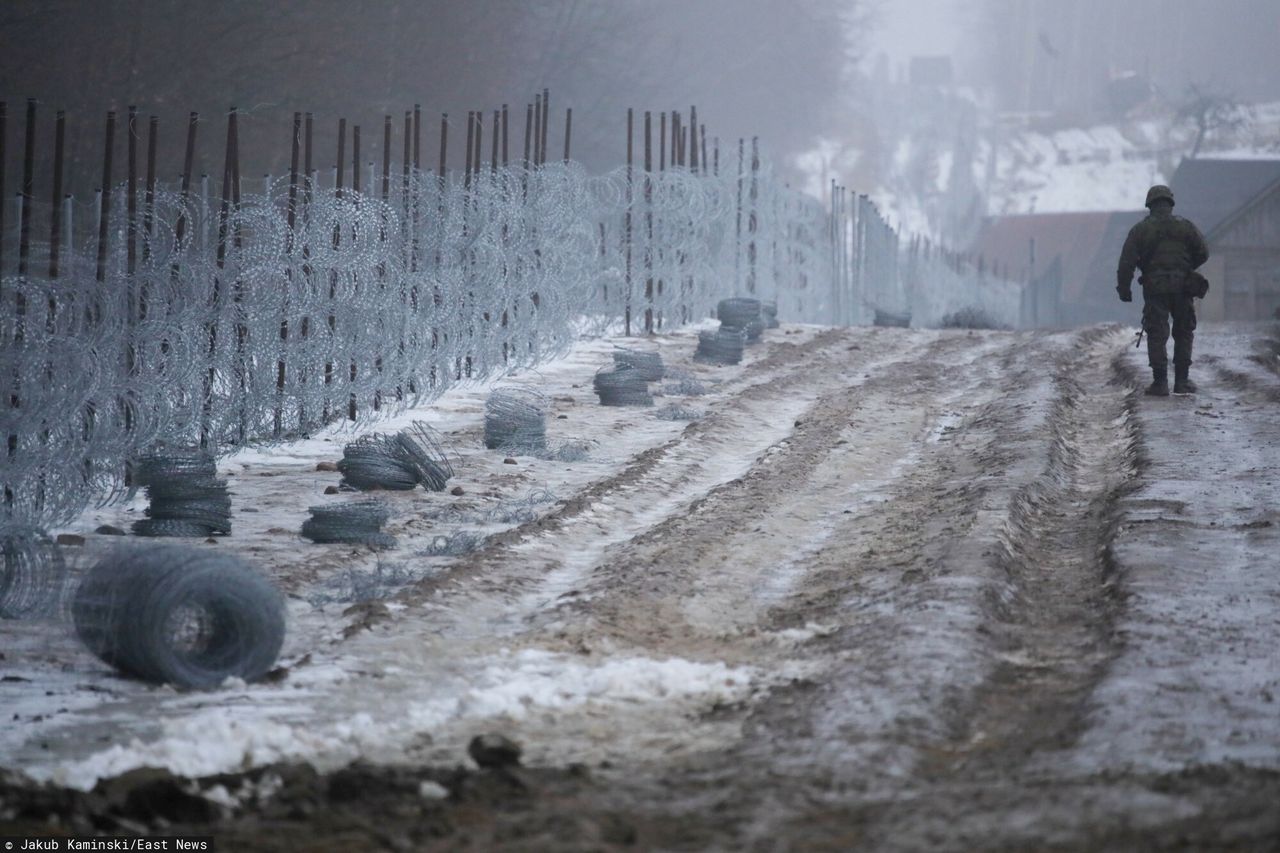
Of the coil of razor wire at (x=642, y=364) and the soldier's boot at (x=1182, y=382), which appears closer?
the soldier's boot at (x=1182, y=382)

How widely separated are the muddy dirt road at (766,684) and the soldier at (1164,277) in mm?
3419

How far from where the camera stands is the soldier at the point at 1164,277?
15.6m

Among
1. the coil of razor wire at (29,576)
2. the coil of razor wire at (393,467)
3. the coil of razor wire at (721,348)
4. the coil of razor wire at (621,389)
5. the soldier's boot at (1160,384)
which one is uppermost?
the coil of razor wire at (721,348)

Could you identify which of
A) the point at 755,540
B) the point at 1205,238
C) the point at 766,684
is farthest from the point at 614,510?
the point at 1205,238

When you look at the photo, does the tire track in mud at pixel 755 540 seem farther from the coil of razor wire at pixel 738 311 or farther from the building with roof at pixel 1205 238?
the building with roof at pixel 1205 238

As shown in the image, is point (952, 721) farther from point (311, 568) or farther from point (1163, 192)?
point (1163, 192)

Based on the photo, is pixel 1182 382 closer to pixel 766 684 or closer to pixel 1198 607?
pixel 1198 607

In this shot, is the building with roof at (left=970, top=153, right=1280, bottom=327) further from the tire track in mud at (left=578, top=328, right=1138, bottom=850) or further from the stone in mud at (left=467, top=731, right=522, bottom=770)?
the stone in mud at (left=467, top=731, right=522, bottom=770)

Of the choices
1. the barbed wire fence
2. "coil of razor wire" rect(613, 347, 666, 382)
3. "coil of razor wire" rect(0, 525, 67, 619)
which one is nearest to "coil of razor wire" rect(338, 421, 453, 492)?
the barbed wire fence

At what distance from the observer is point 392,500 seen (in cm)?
1127

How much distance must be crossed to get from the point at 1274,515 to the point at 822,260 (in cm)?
2598

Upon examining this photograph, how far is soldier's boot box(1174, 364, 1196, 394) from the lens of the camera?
15820 millimetres

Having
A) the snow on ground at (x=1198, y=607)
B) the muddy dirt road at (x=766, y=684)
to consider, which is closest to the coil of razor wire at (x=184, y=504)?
Result: the muddy dirt road at (x=766, y=684)

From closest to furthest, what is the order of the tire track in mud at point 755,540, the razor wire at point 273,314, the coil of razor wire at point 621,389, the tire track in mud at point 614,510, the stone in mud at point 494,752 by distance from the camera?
the stone in mud at point 494,752, the tire track in mud at point 755,540, the tire track in mud at point 614,510, the razor wire at point 273,314, the coil of razor wire at point 621,389
